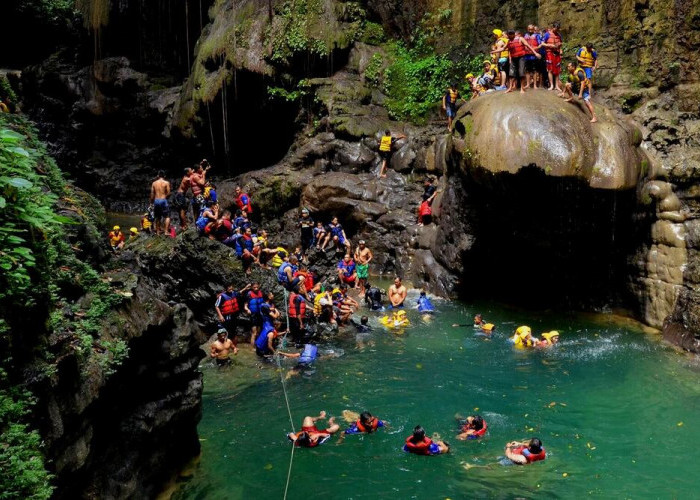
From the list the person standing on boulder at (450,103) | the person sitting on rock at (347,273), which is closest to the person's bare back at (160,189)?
the person sitting on rock at (347,273)

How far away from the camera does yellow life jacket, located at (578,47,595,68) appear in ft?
48.0

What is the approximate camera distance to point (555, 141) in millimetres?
13422

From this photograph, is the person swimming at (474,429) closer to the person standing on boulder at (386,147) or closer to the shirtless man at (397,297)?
the shirtless man at (397,297)

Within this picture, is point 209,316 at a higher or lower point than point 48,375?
lower

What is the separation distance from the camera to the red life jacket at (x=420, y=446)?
856cm

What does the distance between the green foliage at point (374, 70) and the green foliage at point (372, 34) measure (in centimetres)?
108

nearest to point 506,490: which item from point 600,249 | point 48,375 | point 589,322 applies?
point 48,375

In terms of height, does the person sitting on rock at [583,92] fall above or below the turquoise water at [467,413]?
above

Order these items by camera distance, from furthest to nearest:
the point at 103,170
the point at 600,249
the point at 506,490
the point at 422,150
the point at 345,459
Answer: the point at 103,170, the point at 422,150, the point at 600,249, the point at 345,459, the point at 506,490

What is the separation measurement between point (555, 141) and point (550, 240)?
2.96 metres

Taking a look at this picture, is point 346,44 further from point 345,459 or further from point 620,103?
point 345,459

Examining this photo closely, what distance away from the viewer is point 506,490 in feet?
25.5

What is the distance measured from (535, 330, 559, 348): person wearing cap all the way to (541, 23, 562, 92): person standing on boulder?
6285mm

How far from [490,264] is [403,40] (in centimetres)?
1243
